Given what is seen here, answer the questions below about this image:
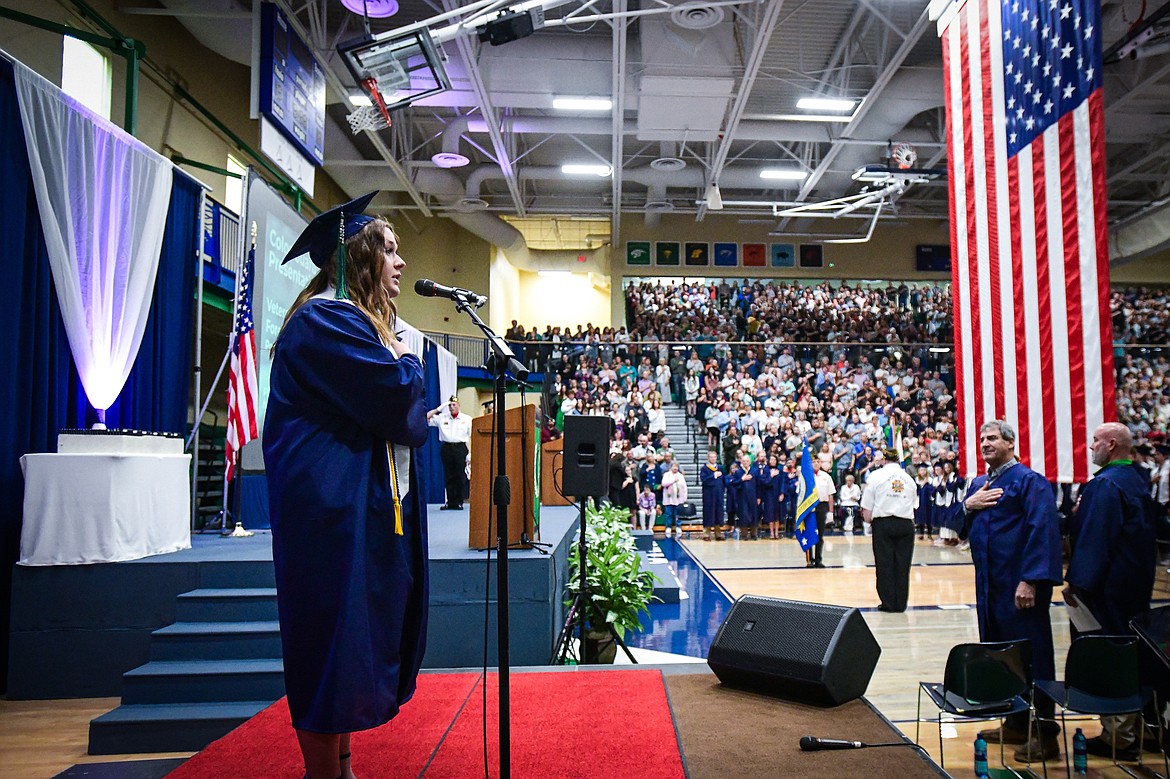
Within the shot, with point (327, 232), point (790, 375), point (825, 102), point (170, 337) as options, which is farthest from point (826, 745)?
point (790, 375)

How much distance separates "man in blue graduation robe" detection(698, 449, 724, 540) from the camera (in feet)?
46.5

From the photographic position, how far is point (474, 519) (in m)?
5.05

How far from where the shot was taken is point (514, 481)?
16.6ft

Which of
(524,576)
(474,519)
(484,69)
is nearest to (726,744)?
(524,576)

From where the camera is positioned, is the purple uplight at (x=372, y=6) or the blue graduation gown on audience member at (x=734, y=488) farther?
the blue graduation gown on audience member at (x=734, y=488)

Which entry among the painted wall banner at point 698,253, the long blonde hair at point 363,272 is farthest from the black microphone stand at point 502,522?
the painted wall banner at point 698,253

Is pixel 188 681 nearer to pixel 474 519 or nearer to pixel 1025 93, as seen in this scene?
pixel 474 519

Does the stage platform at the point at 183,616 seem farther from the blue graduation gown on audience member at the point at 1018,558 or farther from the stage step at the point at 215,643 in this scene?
the blue graduation gown on audience member at the point at 1018,558

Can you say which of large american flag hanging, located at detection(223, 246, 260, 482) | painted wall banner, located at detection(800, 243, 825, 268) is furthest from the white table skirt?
painted wall banner, located at detection(800, 243, 825, 268)

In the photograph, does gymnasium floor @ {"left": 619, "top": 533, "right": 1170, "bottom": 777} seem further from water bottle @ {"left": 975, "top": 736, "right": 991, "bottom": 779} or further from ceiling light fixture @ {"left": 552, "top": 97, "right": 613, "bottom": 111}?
ceiling light fixture @ {"left": 552, "top": 97, "right": 613, "bottom": 111}

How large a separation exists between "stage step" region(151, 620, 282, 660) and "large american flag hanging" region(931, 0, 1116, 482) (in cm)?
434

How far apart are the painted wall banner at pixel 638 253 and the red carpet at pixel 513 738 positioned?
2089 centimetres

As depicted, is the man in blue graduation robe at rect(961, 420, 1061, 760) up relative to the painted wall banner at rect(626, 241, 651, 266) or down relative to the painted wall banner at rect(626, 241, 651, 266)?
down

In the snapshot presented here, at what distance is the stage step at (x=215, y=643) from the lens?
4.38 meters
